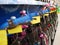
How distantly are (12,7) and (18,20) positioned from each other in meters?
0.20

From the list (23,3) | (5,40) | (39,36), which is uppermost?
(23,3)

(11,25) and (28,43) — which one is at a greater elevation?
(11,25)

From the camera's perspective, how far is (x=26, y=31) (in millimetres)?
995

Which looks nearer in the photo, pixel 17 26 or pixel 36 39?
pixel 17 26

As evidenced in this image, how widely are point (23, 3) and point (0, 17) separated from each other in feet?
0.81

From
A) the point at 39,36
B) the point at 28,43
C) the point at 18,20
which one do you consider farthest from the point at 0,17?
the point at 39,36

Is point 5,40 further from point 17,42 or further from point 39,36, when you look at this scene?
point 39,36

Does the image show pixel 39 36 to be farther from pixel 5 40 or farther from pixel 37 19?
pixel 5 40

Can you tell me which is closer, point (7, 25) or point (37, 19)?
point (7, 25)

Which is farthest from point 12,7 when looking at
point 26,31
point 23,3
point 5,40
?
point 5,40

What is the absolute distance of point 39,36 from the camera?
4.01 feet

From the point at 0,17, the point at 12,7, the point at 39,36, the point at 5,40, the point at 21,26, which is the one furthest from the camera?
the point at 39,36

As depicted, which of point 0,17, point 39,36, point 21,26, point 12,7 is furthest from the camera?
point 39,36

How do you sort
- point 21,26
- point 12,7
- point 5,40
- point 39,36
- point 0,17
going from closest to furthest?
1. point 5,40
2. point 21,26
3. point 0,17
4. point 12,7
5. point 39,36
